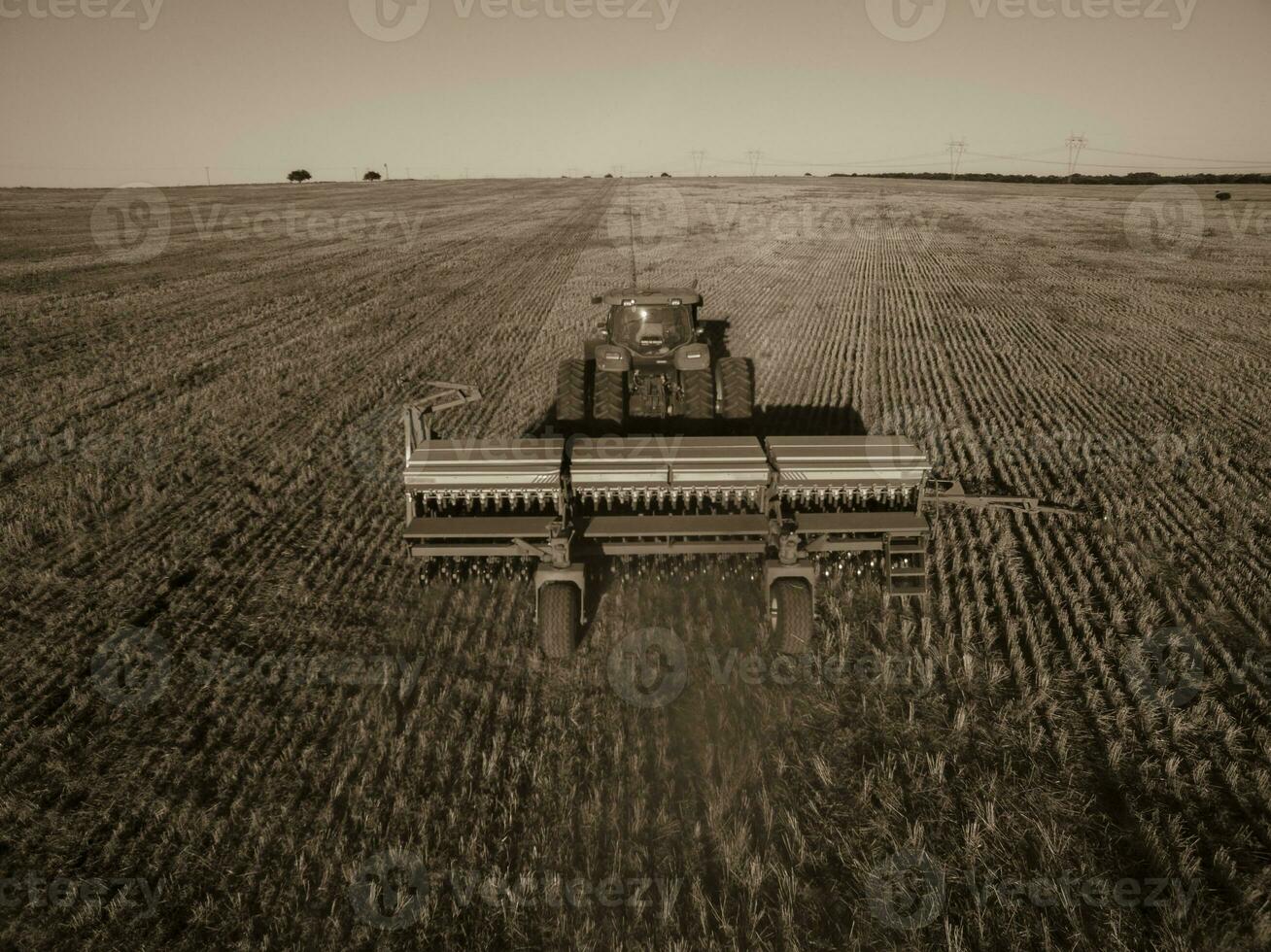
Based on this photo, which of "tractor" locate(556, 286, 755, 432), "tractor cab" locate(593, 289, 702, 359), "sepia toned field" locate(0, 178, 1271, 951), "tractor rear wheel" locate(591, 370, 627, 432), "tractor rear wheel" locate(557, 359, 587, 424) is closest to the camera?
"sepia toned field" locate(0, 178, 1271, 951)

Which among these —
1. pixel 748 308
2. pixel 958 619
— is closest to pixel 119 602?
pixel 958 619

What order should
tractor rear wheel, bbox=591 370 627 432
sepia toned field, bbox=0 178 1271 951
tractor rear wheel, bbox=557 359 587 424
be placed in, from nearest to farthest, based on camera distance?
sepia toned field, bbox=0 178 1271 951
tractor rear wheel, bbox=591 370 627 432
tractor rear wheel, bbox=557 359 587 424

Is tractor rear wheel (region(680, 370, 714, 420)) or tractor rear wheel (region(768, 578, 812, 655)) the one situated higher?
tractor rear wheel (region(680, 370, 714, 420))

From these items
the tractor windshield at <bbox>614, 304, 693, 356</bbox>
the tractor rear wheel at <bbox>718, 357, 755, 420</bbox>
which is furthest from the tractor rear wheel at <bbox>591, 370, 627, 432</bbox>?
the tractor rear wheel at <bbox>718, 357, 755, 420</bbox>

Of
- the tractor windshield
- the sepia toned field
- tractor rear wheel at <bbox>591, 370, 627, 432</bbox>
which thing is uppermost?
the tractor windshield

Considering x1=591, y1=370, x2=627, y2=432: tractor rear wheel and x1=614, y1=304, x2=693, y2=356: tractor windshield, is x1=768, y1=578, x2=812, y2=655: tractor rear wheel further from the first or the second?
x1=614, y1=304, x2=693, y2=356: tractor windshield

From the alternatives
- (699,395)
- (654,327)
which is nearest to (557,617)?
(699,395)

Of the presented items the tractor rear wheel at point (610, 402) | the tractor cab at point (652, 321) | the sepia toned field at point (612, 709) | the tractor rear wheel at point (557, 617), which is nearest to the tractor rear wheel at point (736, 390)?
the tractor cab at point (652, 321)

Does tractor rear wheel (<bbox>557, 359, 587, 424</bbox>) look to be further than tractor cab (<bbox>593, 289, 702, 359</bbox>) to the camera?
No
